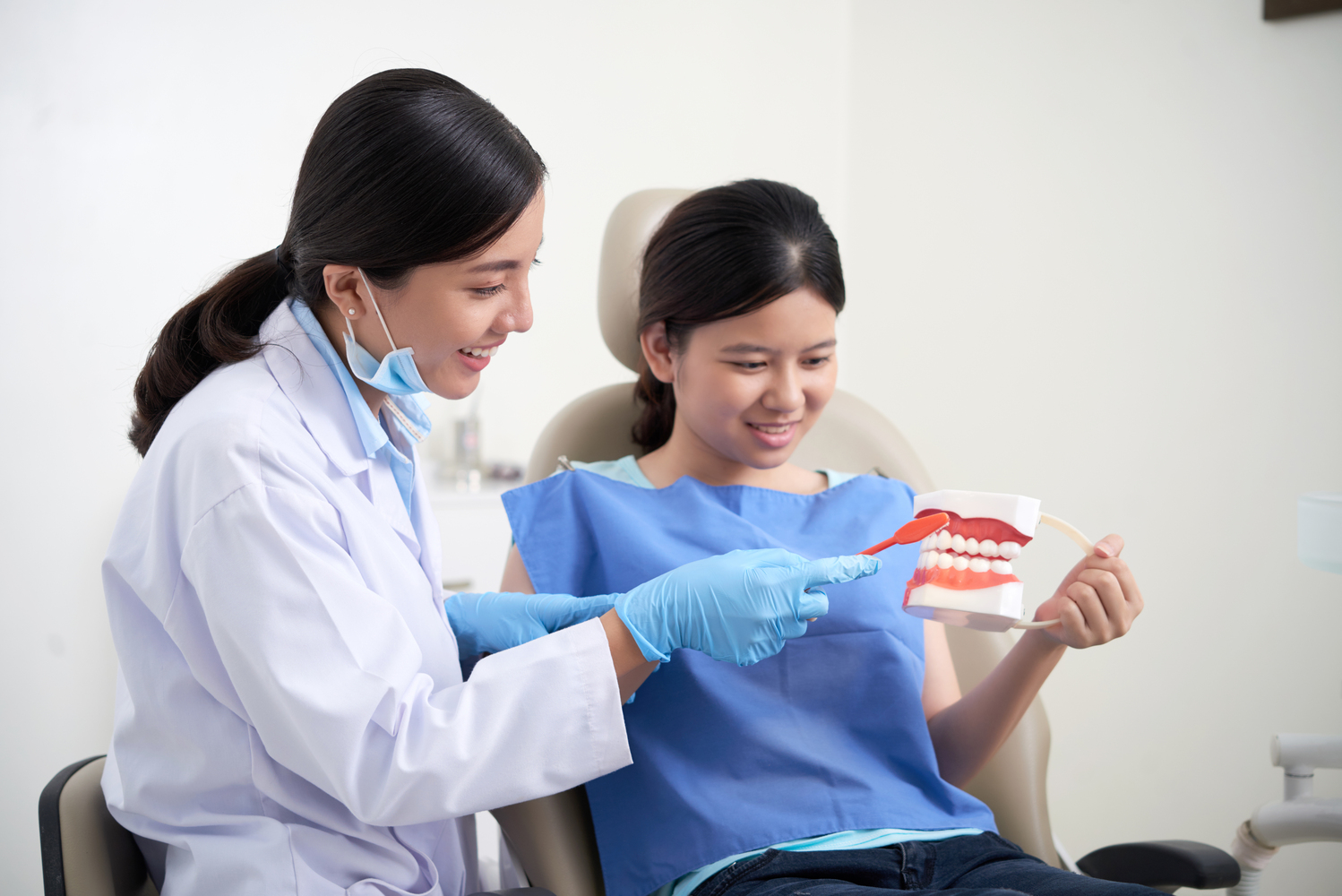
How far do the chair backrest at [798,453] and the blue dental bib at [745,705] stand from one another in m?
0.10

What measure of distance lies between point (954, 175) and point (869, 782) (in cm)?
173

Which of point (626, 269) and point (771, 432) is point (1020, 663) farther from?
point (626, 269)

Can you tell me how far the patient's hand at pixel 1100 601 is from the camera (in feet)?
3.28

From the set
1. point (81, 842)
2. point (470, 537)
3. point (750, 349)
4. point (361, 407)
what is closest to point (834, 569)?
point (750, 349)

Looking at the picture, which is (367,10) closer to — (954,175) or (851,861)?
(954,175)

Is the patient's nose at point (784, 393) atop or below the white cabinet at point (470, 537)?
atop

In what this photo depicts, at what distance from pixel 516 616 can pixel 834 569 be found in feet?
1.31

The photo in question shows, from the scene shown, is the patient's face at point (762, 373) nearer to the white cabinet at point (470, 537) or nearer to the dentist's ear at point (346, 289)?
the dentist's ear at point (346, 289)

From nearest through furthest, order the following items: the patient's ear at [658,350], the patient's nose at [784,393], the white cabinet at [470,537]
Answer: the patient's nose at [784,393]
the patient's ear at [658,350]
the white cabinet at [470,537]

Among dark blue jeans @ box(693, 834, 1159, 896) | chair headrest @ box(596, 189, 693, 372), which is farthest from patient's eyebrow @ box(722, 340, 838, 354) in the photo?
dark blue jeans @ box(693, 834, 1159, 896)

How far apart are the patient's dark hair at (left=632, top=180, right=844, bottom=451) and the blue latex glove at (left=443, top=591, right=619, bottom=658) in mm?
369

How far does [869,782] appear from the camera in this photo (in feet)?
3.65

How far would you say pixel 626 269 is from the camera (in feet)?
4.63

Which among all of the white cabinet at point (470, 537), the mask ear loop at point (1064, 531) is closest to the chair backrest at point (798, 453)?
the mask ear loop at point (1064, 531)
